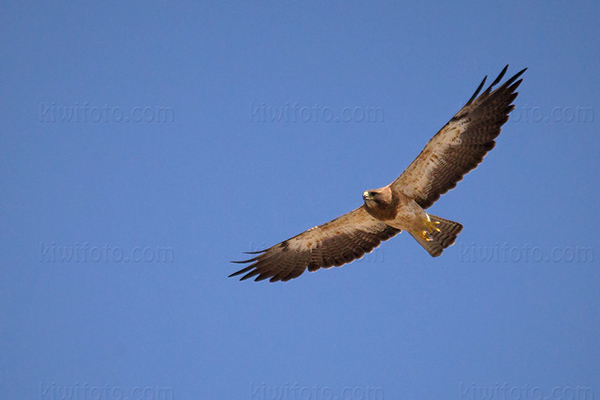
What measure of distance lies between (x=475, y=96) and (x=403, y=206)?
96.1 inches

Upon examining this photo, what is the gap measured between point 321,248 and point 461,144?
3.74 m

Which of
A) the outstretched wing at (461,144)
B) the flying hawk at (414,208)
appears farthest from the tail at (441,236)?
the outstretched wing at (461,144)

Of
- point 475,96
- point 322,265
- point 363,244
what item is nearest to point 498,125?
point 475,96

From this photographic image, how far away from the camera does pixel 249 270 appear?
13531 mm

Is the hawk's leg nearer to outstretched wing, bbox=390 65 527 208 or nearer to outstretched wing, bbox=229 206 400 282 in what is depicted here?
outstretched wing, bbox=390 65 527 208

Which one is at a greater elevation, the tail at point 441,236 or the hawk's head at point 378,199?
the hawk's head at point 378,199

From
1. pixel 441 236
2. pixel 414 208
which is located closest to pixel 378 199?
pixel 414 208

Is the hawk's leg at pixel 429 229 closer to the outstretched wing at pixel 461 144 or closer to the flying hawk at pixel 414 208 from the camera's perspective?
the flying hawk at pixel 414 208

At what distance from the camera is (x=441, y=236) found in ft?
40.5

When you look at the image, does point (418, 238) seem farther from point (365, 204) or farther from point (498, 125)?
point (498, 125)

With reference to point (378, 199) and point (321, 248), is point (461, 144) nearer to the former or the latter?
point (378, 199)

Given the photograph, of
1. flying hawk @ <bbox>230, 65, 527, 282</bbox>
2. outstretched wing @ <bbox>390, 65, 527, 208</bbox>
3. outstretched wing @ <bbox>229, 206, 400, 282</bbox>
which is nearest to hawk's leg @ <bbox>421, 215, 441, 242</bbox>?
flying hawk @ <bbox>230, 65, 527, 282</bbox>

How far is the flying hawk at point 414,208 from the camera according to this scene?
11602mm

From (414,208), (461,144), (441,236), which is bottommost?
(441,236)
